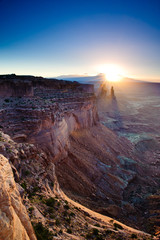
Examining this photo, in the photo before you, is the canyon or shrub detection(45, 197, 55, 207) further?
shrub detection(45, 197, 55, 207)

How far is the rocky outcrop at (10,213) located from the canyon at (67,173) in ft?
0.08

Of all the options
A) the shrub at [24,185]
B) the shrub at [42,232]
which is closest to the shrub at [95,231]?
the shrub at [42,232]

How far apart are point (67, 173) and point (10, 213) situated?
12940 mm

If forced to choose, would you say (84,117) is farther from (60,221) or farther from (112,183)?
(60,221)

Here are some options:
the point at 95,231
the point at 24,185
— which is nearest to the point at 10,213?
the point at 24,185

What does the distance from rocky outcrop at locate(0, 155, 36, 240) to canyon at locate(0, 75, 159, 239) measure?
0.08 feet

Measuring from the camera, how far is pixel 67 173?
16625mm

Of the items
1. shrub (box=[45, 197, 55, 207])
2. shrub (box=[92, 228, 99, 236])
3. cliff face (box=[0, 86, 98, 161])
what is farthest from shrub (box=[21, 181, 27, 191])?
cliff face (box=[0, 86, 98, 161])

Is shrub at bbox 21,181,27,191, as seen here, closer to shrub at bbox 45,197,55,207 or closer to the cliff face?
shrub at bbox 45,197,55,207

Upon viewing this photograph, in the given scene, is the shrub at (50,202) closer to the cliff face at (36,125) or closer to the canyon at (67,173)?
the canyon at (67,173)

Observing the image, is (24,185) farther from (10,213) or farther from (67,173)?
(67,173)

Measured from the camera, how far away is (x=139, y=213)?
15.2 m

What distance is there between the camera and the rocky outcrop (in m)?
3.88

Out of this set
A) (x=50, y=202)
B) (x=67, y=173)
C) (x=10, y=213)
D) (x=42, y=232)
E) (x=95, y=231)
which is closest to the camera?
(x=10, y=213)
